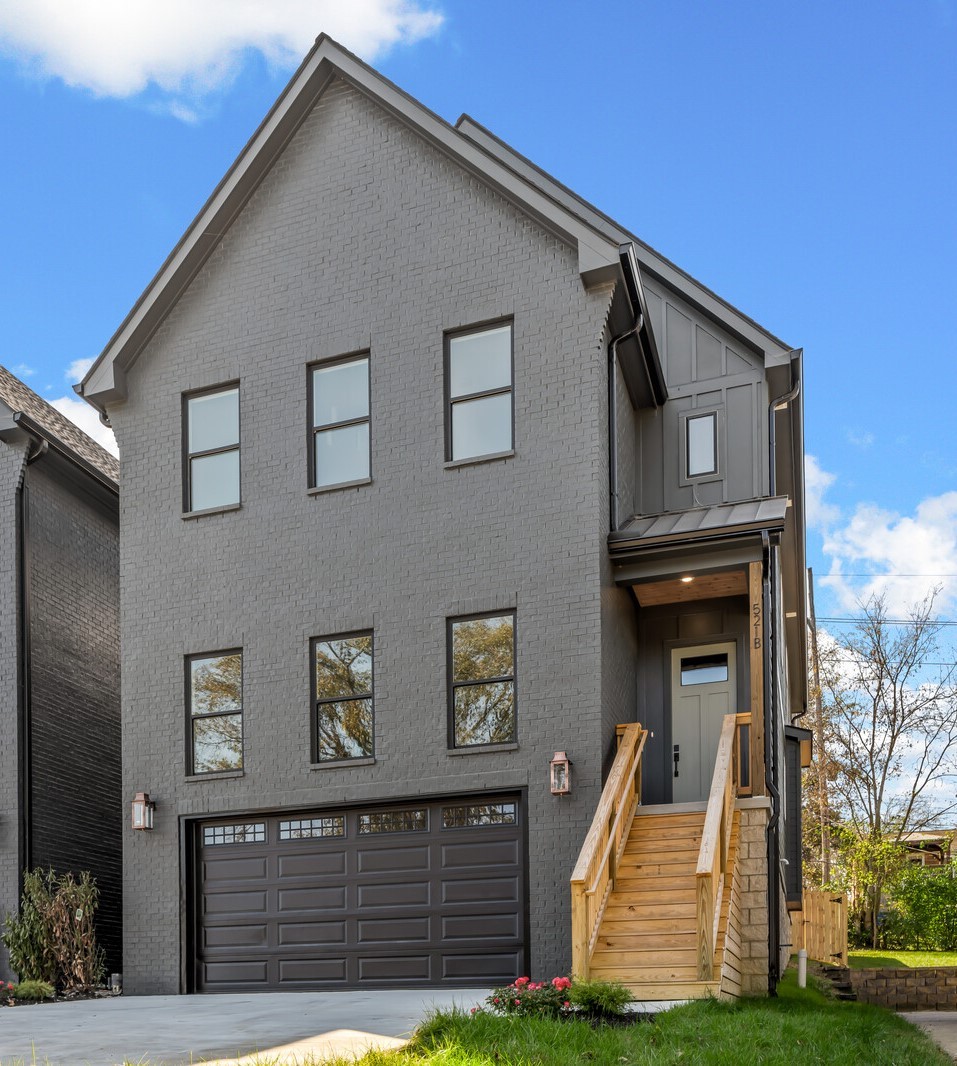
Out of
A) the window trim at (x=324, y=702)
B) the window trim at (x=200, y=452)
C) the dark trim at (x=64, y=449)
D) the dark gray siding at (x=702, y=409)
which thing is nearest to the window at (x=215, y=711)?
the window trim at (x=324, y=702)

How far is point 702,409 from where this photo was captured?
1955 centimetres

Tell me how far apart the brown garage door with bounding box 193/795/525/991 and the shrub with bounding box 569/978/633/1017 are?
14.2 ft

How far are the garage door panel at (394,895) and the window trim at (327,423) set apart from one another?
16.2 feet

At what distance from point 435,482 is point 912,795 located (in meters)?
25.2

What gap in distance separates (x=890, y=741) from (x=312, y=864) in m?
25.1

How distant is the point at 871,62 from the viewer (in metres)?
30.5

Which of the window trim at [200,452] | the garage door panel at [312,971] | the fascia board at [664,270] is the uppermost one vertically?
the fascia board at [664,270]

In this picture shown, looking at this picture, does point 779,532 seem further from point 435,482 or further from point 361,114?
point 361,114

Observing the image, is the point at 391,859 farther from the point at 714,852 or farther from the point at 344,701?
the point at 714,852

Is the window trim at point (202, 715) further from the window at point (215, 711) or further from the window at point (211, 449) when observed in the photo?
the window at point (211, 449)

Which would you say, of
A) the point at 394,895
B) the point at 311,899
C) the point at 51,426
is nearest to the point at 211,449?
the point at 51,426

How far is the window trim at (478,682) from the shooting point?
16109 mm

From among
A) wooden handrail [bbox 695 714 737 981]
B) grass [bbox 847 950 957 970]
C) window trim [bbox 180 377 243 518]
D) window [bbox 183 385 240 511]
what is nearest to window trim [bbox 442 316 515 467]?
window trim [bbox 180 377 243 518]

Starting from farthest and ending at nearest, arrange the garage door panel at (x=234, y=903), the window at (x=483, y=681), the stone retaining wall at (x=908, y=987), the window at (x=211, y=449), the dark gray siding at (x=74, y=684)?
the stone retaining wall at (x=908, y=987) → the dark gray siding at (x=74, y=684) → the window at (x=211, y=449) → the garage door panel at (x=234, y=903) → the window at (x=483, y=681)
